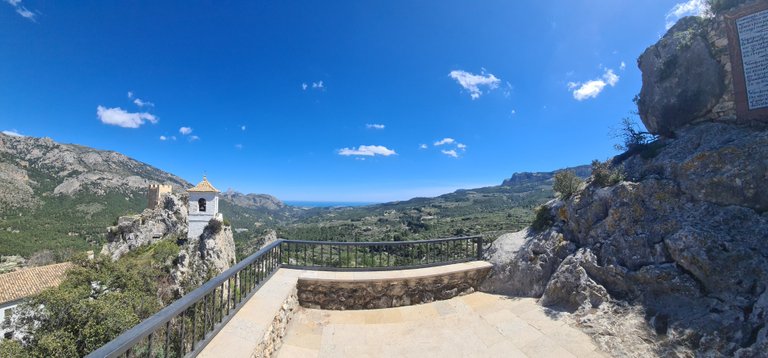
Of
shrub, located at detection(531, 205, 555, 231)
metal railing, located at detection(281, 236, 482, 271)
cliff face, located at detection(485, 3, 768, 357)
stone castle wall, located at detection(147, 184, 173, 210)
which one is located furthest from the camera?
stone castle wall, located at detection(147, 184, 173, 210)

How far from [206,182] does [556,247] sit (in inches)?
1172

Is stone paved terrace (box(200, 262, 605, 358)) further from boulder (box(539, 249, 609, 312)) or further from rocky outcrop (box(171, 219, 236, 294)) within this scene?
rocky outcrop (box(171, 219, 236, 294))

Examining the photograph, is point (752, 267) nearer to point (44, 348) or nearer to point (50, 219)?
point (44, 348)

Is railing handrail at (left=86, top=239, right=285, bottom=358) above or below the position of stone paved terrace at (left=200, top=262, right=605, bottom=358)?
above

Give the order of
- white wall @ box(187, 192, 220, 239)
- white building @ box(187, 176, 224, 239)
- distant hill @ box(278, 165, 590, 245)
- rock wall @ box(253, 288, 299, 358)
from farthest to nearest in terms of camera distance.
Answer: distant hill @ box(278, 165, 590, 245) < white wall @ box(187, 192, 220, 239) < white building @ box(187, 176, 224, 239) < rock wall @ box(253, 288, 299, 358)

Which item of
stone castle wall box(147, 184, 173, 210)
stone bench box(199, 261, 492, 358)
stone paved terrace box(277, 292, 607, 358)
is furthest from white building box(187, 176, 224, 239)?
stone paved terrace box(277, 292, 607, 358)

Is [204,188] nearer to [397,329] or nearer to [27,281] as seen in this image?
[27,281]

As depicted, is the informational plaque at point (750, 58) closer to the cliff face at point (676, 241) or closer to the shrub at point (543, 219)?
the cliff face at point (676, 241)

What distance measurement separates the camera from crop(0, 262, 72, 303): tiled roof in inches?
788

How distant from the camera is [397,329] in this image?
176 inches

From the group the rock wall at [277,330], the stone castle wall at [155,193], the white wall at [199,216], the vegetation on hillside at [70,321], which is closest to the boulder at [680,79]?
the rock wall at [277,330]

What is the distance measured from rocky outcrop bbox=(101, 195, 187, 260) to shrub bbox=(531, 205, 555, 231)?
34.3 metres

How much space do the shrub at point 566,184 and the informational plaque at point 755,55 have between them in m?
3.16

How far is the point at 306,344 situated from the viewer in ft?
13.1
